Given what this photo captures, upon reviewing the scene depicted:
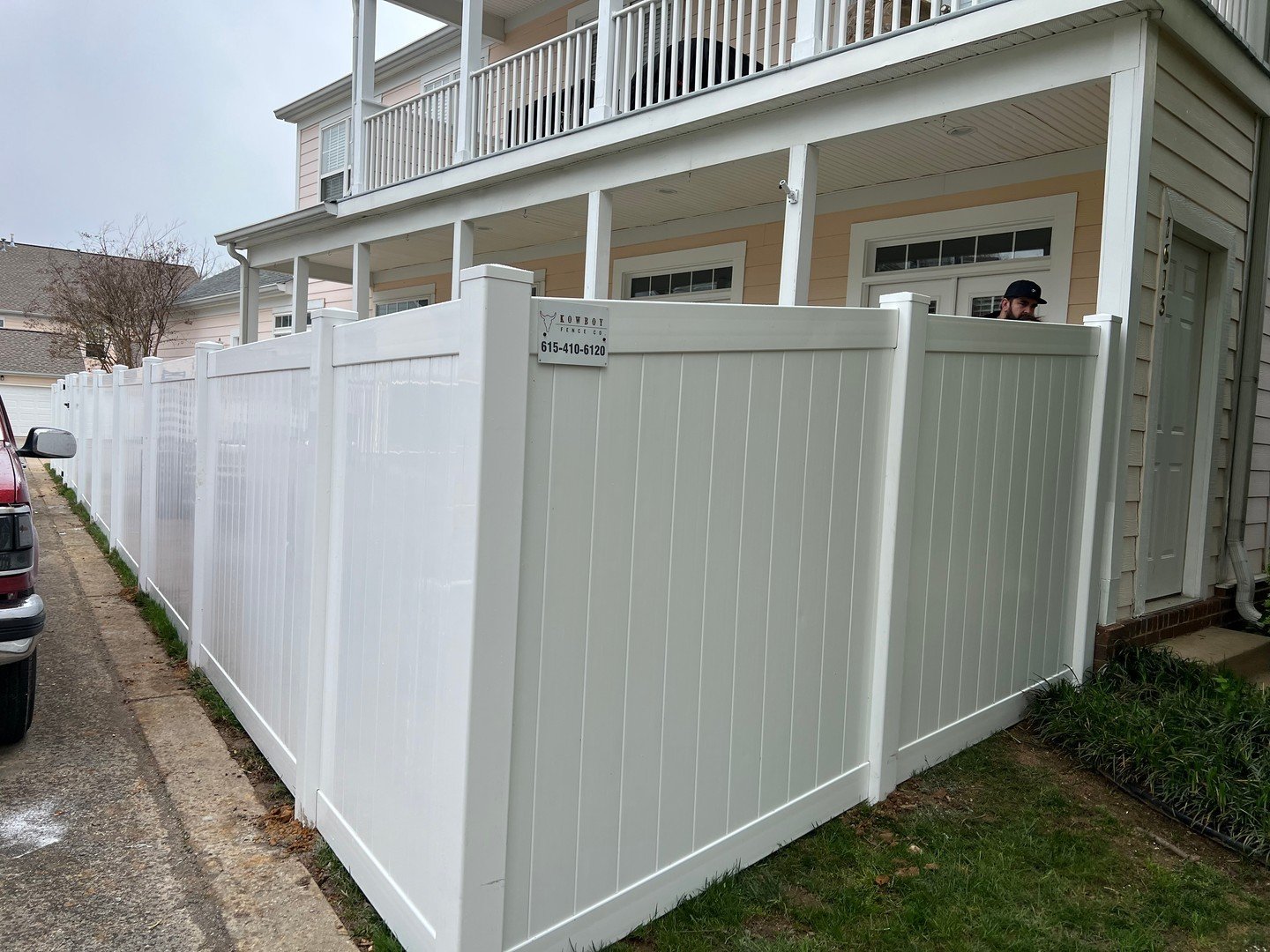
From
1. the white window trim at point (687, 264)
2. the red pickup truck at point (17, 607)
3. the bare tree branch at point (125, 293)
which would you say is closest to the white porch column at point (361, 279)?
the white window trim at point (687, 264)

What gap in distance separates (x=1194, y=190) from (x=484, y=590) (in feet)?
16.7

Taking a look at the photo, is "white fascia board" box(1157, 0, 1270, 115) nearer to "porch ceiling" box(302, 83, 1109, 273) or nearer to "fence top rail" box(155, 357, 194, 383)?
"porch ceiling" box(302, 83, 1109, 273)

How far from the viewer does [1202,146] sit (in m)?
5.22

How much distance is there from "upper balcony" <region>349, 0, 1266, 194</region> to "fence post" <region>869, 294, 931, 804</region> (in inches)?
113

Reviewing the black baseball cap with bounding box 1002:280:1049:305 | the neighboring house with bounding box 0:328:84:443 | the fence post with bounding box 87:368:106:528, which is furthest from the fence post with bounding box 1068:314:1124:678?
the neighboring house with bounding box 0:328:84:443

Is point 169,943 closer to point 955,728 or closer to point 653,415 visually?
point 653,415

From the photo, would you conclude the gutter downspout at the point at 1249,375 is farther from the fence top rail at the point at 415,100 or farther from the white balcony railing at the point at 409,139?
the white balcony railing at the point at 409,139

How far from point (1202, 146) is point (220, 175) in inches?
3501

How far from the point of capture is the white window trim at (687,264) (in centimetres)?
888

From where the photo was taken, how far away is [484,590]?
204 centimetres

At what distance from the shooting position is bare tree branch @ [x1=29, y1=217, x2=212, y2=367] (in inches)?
819

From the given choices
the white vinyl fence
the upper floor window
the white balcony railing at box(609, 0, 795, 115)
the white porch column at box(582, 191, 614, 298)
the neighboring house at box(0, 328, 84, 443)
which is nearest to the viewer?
the white vinyl fence

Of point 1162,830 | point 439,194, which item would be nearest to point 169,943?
point 1162,830

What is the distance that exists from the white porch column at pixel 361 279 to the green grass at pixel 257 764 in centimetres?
421
